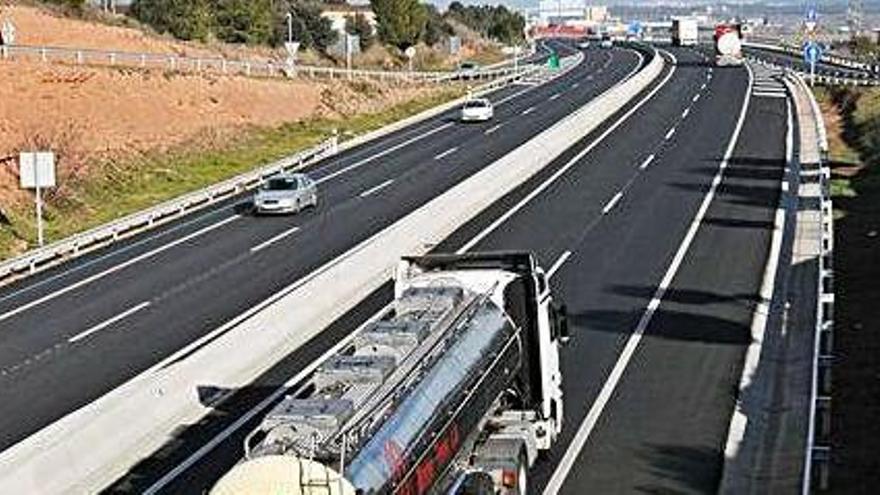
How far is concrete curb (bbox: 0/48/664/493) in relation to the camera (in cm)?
1898

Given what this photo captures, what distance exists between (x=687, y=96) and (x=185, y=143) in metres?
31.2

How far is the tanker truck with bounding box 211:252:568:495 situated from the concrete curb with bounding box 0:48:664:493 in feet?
15.8

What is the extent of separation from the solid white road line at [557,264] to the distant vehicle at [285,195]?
12069 millimetres

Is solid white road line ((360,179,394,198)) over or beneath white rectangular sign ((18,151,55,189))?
beneath

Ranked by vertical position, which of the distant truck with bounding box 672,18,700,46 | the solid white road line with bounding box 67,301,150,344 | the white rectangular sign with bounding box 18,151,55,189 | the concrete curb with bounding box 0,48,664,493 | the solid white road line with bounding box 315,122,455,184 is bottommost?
the solid white road line with bounding box 67,301,150,344

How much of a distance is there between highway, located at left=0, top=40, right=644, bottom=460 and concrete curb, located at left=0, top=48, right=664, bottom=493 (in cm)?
122

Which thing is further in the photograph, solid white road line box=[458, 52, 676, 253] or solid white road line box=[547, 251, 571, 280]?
solid white road line box=[458, 52, 676, 253]

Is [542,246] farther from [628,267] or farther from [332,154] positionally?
[332,154]

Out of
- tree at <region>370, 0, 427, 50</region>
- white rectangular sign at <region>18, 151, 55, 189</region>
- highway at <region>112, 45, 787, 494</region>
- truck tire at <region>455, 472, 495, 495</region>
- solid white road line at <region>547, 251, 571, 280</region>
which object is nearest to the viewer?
truck tire at <region>455, 472, 495, 495</region>

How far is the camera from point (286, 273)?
3519 centimetres

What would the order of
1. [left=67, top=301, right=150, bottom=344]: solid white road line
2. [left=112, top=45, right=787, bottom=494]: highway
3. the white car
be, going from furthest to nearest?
the white car < [left=67, top=301, right=150, bottom=344]: solid white road line < [left=112, top=45, right=787, bottom=494]: highway

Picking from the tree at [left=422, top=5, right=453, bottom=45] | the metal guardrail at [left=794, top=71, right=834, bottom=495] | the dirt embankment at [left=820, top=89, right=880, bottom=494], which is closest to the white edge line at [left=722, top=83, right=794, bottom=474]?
the metal guardrail at [left=794, top=71, right=834, bottom=495]

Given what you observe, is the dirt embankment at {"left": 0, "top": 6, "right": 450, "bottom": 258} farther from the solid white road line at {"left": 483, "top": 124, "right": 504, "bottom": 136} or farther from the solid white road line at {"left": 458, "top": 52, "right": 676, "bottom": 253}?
the solid white road line at {"left": 458, "top": 52, "right": 676, "bottom": 253}

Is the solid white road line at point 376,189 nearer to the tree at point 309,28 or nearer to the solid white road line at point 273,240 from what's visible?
the solid white road line at point 273,240
